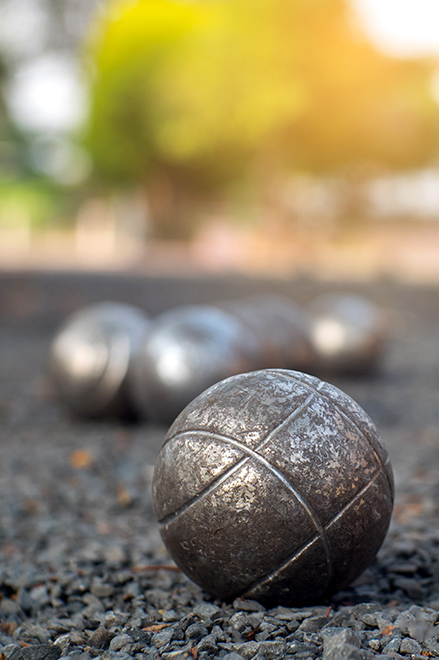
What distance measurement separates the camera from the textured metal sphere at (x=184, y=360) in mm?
6281

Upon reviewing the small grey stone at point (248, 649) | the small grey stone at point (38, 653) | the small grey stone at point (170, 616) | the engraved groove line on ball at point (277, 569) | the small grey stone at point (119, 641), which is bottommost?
the small grey stone at point (38, 653)

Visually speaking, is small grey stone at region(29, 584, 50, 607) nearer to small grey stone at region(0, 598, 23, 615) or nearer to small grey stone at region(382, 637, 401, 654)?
small grey stone at region(0, 598, 23, 615)

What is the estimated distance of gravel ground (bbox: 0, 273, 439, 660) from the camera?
9.49 feet

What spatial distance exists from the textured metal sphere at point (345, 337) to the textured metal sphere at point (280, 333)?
2.71 ft

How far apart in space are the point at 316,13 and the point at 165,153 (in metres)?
9.03

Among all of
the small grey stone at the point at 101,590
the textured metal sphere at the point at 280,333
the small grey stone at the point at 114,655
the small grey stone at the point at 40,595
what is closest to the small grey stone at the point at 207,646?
the small grey stone at the point at 114,655

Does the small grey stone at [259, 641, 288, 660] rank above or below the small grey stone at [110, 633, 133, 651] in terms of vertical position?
above

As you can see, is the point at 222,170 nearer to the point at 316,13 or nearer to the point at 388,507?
the point at 316,13

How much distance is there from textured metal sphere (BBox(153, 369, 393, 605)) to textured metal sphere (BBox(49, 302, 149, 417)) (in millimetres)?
3739

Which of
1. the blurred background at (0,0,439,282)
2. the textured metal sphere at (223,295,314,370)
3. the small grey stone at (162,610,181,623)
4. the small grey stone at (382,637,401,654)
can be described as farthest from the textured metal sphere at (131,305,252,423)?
the blurred background at (0,0,439,282)

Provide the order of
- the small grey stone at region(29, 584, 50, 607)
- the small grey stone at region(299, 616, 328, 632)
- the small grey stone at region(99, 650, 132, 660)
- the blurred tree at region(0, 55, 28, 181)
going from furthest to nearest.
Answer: the blurred tree at region(0, 55, 28, 181) < the small grey stone at region(29, 584, 50, 607) < the small grey stone at region(299, 616, 328, 632) < the small grey stone at region(99, 650, 132, 660)

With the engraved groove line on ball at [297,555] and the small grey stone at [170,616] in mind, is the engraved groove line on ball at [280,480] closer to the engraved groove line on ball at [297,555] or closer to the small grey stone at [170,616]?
the engraved groove line on ball at [297,555]

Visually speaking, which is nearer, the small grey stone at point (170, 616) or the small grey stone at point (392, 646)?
the small grey stone at point (392, 646)

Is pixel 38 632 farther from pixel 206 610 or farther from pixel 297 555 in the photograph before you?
pixel 297 555
